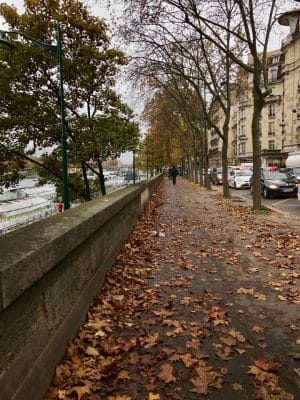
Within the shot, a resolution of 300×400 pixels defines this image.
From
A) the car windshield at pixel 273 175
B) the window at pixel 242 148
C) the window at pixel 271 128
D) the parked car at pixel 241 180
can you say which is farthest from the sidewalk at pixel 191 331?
the window at pixel 242 148

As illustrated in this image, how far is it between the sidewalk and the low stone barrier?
0.27m

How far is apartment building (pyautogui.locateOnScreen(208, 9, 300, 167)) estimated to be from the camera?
5812cm

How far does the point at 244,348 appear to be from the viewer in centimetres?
374

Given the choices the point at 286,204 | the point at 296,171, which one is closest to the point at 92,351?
the point at 286,204

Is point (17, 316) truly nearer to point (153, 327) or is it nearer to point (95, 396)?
point (95, 396)

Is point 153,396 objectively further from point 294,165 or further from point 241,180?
point 241,180

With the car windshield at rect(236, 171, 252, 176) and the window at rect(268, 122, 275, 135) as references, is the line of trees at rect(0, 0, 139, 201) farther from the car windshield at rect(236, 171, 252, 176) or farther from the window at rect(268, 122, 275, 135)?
the window at rect(268, 122, 275, 135)

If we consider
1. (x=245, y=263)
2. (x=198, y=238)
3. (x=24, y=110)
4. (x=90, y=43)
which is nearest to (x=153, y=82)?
(x=90, y=43)

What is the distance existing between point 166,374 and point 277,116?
74.6 meters

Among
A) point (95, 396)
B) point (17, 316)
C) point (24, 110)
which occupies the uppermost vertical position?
point (24, 110)

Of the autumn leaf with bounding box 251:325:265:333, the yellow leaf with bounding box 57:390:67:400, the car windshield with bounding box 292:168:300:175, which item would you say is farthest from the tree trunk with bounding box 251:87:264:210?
the car windshield with bounding box 292:168:300:175

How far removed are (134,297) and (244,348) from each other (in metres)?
1.93

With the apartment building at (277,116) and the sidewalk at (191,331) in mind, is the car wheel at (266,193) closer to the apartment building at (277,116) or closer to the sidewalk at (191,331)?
the sidewalk at (191,331)

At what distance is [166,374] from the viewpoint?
330 cm
